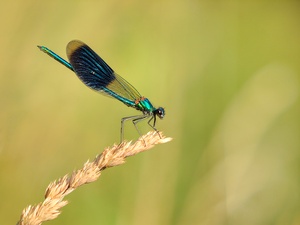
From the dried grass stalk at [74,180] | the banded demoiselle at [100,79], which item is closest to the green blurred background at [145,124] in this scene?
the banded demoiselle at [100,79]

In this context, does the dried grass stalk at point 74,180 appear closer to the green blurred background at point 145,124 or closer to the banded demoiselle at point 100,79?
the banded demoiselle at point 100,79

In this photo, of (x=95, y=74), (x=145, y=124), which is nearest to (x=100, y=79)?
(x=95, y=74)

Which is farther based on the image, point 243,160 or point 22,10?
point 22,10

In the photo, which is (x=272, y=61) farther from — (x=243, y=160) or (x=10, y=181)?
(x=10, y=181)

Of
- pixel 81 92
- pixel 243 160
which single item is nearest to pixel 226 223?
pixel 243 160

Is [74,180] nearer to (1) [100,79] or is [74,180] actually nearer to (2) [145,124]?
(1) [100,79]

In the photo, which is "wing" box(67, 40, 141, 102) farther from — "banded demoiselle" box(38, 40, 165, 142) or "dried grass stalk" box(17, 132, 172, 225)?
"dried grass stalk" box(17, 132, 172, 225)

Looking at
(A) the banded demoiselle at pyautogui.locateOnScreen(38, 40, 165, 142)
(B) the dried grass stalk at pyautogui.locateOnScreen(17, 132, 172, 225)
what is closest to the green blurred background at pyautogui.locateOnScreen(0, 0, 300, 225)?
(A) the banded demoiselle at pyautogui.locateOnScreen(38, 40, 165, 142)
